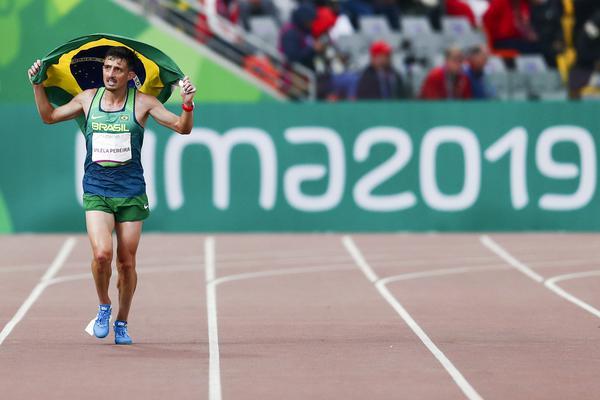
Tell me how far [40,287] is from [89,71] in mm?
3733

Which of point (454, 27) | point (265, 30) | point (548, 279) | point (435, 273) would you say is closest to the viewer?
point (548, 279)

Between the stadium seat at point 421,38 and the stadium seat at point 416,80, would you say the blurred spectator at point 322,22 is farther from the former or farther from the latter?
the stadium seat at point 416,80

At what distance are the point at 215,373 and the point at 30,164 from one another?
10.8 m

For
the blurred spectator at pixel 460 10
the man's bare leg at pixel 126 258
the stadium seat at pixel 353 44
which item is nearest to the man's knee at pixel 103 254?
the man's bare leg at pixel 126 258

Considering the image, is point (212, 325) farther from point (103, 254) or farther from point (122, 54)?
point (122, 54)

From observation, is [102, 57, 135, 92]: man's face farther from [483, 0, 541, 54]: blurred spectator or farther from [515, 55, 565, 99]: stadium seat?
[483, 0, 541, 54]: blurred spectator

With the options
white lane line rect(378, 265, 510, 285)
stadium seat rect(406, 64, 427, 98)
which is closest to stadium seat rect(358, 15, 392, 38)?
stadium seat rect(406, 64, 427, 98)

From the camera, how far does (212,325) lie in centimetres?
1116

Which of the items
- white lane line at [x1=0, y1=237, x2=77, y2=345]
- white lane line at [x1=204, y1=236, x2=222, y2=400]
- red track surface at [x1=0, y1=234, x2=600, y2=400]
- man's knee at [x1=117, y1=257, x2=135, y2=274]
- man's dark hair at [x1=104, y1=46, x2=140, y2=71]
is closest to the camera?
white lane line at [x1=204, y1=236, x2=222, y2=400]

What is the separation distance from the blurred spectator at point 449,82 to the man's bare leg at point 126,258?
10223 mm

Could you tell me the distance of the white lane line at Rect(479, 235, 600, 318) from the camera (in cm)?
1268

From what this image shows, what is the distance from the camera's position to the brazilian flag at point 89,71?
9.95 metres

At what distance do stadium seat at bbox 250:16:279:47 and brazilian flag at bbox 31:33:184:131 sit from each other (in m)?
11.8

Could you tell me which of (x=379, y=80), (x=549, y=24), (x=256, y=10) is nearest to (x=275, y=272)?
(x=379, y=80)
